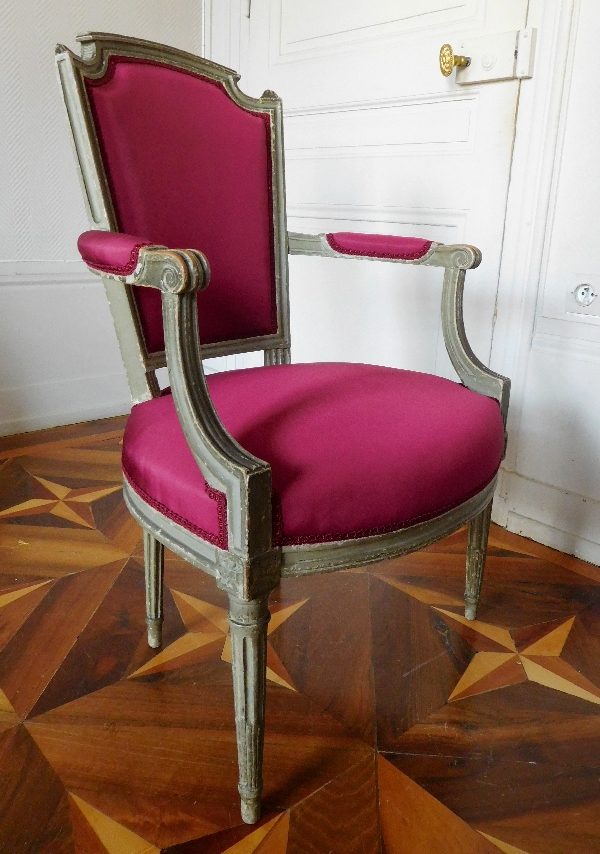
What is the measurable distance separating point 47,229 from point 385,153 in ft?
3.43

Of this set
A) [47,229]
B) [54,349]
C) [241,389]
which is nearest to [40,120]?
[47,229]

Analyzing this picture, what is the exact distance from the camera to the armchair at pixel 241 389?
2.22 ft

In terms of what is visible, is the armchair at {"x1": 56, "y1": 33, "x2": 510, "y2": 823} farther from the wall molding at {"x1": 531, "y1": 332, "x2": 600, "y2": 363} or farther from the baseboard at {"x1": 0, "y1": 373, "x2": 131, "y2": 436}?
the baseboard at {"x1": 0, "y1": 373, "x2": 131, "y2": 436}

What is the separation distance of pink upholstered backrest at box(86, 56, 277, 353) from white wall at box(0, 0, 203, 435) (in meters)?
1.12

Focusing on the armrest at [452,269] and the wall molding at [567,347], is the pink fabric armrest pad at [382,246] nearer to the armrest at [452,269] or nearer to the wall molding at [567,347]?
the armrest at [452,269]

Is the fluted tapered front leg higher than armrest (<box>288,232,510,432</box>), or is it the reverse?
armrest (<box>288,232,510,432</box>)

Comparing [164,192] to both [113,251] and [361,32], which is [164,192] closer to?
[113,251]

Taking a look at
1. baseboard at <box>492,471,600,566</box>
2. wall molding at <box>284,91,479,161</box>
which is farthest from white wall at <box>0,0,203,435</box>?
baseboard at <box>492,471,600,566</box>

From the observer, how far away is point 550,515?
1473mm

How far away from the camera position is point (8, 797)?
0.83 metres

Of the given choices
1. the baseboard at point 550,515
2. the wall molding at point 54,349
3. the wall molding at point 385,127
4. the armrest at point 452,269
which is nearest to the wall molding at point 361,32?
the wall molding at point 385,127

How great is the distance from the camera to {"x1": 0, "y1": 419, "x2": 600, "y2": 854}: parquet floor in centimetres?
81

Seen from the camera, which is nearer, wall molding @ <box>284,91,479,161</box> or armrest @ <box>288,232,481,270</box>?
armrest @ <box>288,232,481,270</box>

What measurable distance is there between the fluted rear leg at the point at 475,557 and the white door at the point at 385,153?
0.54 meters
